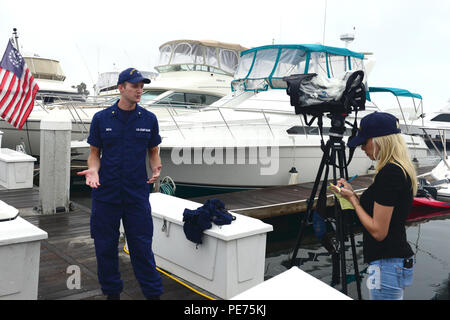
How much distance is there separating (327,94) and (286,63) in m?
7.26

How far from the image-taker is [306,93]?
10.7 ft

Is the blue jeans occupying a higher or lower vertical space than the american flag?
lower

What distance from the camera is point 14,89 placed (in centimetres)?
598

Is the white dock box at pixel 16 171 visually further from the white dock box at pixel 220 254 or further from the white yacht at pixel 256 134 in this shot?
the white dock box at pixel 220 254

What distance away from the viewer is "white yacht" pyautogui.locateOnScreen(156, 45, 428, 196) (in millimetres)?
8289

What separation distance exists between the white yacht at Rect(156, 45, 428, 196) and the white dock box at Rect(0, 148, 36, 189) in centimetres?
296

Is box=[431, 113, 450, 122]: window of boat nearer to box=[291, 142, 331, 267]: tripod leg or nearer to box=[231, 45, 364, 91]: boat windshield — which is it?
box=[231, 45, 364, 91]: boat windshield

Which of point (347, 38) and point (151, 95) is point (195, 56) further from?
point (347, 38)

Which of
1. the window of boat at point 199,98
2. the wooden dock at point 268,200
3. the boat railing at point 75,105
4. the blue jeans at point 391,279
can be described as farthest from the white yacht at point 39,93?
the blue jeans at point 391,279

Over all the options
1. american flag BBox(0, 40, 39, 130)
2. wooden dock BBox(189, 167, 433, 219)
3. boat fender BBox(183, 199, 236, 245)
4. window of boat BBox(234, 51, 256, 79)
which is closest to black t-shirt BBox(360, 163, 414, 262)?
boat fender BBox(183, 199, 236, 245)

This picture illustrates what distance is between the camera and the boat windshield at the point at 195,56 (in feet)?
46.3

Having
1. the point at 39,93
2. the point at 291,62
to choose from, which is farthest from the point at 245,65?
the point at 39,93

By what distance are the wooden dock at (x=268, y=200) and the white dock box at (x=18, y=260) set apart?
4261mm

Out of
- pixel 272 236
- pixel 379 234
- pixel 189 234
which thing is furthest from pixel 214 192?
pixel 379 234
